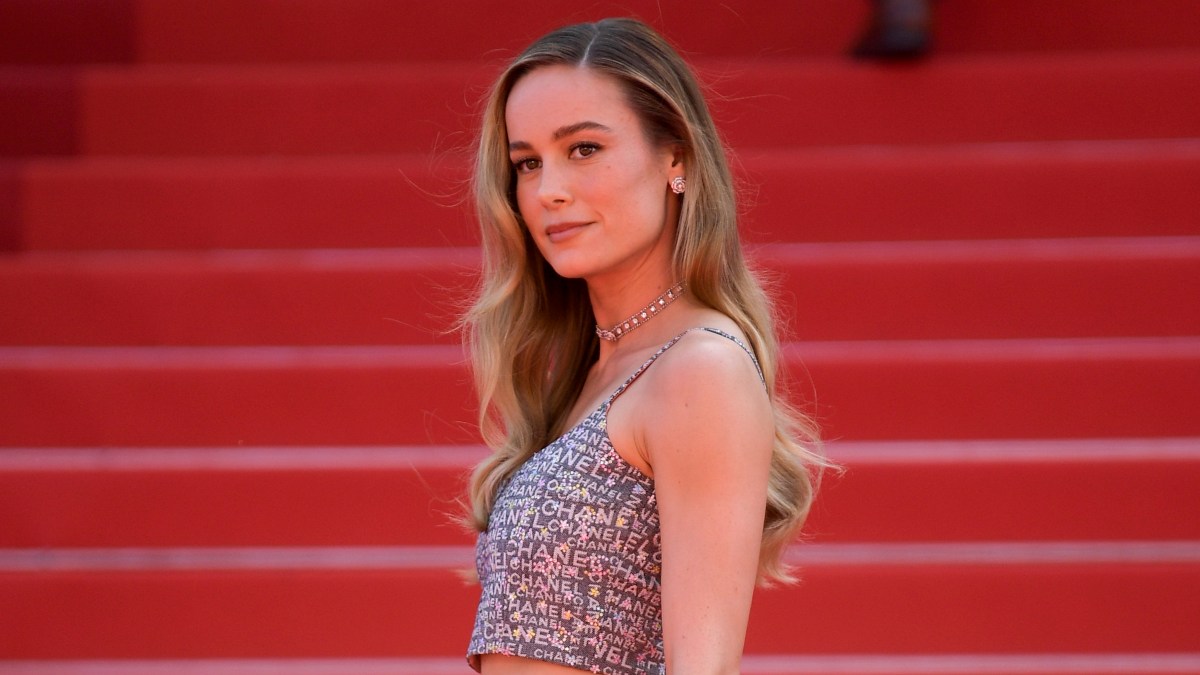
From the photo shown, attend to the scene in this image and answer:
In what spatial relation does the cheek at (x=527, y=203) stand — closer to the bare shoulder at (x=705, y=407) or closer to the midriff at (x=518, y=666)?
the bare shoulder at (x=705, y=407)

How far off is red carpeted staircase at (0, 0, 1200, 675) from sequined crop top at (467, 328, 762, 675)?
4.34 ft

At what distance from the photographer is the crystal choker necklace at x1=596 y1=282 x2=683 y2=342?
1.55m

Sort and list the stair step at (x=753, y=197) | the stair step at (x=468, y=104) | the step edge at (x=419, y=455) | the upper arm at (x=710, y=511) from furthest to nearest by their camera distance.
Result: the stair step at (x=468, y=104) < the stair step at (x=753, y=197) < the step edge at (x=419, y=455) < the upper arm at (x=710, y=511)

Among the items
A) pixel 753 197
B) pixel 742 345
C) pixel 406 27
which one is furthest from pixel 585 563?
pixel 406 27

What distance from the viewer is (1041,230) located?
3.24 m

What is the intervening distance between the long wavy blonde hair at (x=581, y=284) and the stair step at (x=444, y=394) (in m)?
1.25

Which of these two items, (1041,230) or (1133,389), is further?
(1041,230)

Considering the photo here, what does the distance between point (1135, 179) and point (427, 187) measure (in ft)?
5.27

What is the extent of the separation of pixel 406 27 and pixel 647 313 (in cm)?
226

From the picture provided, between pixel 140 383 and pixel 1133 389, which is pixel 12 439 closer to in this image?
pixel 140 383

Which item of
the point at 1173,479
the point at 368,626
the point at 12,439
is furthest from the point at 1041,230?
the point at 12,439

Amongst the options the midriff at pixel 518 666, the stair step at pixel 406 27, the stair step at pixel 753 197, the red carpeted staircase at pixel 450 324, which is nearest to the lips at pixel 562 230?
the midriff at pixel 518 666

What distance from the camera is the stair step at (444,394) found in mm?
3027

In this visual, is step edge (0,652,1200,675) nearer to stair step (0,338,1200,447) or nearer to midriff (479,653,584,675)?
stair step (0,338,1200,447)
